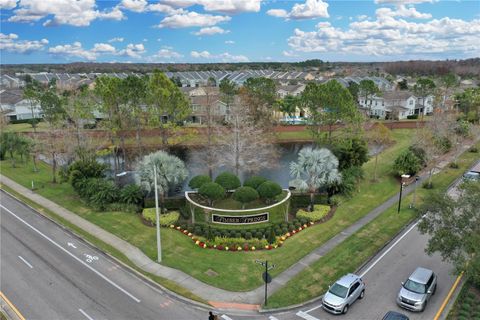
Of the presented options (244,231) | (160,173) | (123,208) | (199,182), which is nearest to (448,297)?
(244,231)

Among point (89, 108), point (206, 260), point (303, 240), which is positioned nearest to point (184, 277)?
point (206, 260)

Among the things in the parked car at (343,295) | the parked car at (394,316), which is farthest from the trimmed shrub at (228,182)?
the parked car at (394,316)

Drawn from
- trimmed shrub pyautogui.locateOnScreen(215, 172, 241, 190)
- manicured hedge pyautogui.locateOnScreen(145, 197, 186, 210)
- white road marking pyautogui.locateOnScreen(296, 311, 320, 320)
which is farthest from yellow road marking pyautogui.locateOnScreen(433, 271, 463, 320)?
manicured hedge pyautogui.locateOnScreen(145, 197, 186, 210)

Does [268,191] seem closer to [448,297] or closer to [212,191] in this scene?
[212,191]

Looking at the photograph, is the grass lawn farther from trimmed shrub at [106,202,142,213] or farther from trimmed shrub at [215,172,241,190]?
trimmed shrub at [106,202,142,213]

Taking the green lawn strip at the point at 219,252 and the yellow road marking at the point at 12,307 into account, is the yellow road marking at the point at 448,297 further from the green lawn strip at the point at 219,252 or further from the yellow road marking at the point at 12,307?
the yellow road marking at the point at 12,307

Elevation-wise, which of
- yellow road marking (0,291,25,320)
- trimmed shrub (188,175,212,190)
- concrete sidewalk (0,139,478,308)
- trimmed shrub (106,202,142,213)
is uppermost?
trimmed shrub (188,175,212,190)
